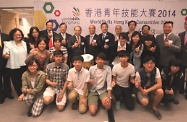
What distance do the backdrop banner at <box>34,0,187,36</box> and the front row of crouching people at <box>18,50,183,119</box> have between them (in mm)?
1648

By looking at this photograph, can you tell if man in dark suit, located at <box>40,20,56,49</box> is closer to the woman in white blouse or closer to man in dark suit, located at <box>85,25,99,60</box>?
the woman in white blouse

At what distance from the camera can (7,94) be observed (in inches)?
127

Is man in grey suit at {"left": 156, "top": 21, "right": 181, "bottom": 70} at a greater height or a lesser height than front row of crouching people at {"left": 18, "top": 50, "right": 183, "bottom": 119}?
greater

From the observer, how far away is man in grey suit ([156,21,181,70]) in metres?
3.07

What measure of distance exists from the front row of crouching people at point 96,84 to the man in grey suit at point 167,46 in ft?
1.26

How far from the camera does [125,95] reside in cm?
286

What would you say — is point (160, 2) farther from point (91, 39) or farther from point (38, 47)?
point (38, 47)

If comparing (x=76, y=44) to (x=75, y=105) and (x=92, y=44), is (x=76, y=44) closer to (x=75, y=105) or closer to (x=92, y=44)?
(x=92, y=44)

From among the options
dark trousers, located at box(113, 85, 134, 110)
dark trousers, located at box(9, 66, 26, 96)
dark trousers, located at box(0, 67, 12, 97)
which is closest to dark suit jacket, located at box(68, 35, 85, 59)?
dark trousers, located at box(9, 66, 26, 96)

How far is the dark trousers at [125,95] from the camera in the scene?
280cm

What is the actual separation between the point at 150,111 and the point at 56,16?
2.92 m

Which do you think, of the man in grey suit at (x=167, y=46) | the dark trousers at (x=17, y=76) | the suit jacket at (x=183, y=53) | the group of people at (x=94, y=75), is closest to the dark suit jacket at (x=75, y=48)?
the group of people at (x=94, y=75)

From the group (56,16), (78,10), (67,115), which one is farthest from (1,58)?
(78,10)

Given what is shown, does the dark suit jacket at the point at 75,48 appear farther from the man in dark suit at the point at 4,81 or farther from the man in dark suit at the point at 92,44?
the man in dark suit at the point at 4,81
